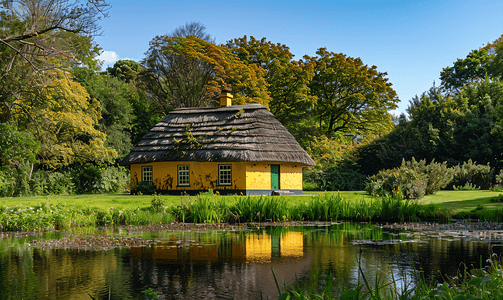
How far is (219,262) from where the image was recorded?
8.43 meters

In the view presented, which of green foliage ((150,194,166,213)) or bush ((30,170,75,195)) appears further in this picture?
bush ((30,170,75,195))

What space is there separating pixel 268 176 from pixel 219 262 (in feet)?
62.0

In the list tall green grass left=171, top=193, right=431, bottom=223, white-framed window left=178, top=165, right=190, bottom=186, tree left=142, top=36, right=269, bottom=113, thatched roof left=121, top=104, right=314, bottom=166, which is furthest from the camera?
tree left=142, top=36, right=269, bottom=113

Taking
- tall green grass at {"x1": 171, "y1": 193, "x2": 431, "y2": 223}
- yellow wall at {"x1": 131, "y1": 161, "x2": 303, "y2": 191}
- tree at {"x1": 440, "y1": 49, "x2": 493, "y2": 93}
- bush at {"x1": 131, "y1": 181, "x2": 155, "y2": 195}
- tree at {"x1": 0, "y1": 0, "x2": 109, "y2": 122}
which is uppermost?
tree at {"x1": 440, "y1": 49, "x2": 493, "y2": 93}

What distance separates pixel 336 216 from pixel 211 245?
6.86 m

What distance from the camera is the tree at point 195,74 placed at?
34938 mm

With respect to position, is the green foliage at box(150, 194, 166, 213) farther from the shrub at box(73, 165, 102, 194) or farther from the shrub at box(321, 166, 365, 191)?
the shrub at box(321, 166, 365, 191)

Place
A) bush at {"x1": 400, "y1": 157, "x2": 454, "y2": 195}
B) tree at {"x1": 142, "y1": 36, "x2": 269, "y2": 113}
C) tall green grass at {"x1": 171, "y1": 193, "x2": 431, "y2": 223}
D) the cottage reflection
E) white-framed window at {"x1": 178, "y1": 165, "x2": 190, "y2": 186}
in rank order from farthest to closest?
1. tree at {"x1": 142, "y1": 36, "x2": 269, "y2": 113}
2. white-framed window at {"x1": 178, "y1": 165, "x2": 190, "y2": 186}
3. bush at {"x1": 400, "y1": 157, "x2": 454, "y2": 195}
4. tall green grass at {"x1": 171, "y1": 193, "x2": 431, "y2": 223}
5. the cottage reflection

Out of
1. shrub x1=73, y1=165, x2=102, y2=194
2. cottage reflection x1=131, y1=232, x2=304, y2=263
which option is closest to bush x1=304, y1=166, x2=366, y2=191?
shrub x1=73, y1=165, x2=102, y2=194

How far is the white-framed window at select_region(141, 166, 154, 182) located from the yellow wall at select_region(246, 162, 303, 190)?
700cm

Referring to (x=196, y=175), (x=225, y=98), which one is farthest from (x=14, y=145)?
(x=225, y=98)

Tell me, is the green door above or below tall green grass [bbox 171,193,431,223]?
above

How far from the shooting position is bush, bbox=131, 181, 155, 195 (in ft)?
90.2

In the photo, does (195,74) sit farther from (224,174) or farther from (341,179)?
(341,179)
